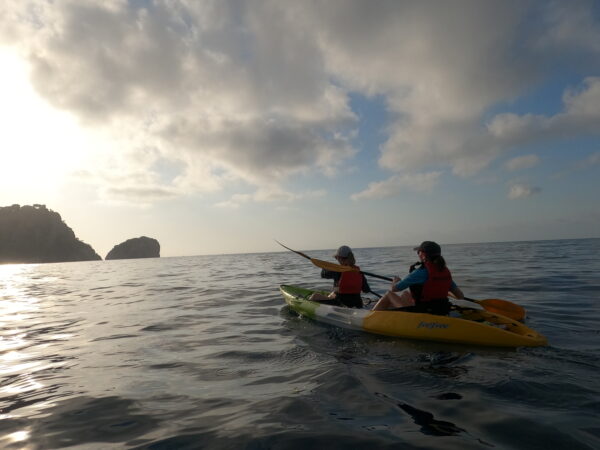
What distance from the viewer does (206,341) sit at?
7035 millimetres

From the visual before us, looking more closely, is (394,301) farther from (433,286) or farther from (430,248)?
(430,248)

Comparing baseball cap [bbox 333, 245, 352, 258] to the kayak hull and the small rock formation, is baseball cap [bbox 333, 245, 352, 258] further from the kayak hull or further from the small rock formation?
the small rock formation

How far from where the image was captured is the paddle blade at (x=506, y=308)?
7.79 m

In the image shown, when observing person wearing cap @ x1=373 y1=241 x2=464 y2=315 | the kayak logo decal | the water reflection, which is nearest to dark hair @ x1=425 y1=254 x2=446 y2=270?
person wearing cap @ x1=373 y1=241 x2=464 y2=315

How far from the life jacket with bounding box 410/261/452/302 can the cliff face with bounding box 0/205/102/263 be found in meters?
158

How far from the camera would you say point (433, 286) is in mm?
7012

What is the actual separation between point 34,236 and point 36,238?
971 millimetres

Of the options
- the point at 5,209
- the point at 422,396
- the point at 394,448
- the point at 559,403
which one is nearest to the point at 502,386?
the point at 559,403

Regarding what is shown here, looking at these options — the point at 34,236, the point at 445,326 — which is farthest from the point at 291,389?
the point at 34,236

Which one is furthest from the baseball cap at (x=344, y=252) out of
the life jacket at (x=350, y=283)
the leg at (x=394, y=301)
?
the leg at (x=394, y=301)

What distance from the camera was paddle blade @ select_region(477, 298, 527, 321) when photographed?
25.6ft

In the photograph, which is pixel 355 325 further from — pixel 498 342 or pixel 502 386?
pixel 502 386

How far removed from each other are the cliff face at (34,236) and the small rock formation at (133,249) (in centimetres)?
2911

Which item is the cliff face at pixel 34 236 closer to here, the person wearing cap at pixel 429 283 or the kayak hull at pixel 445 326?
the kayak hull at pixel 445 326
